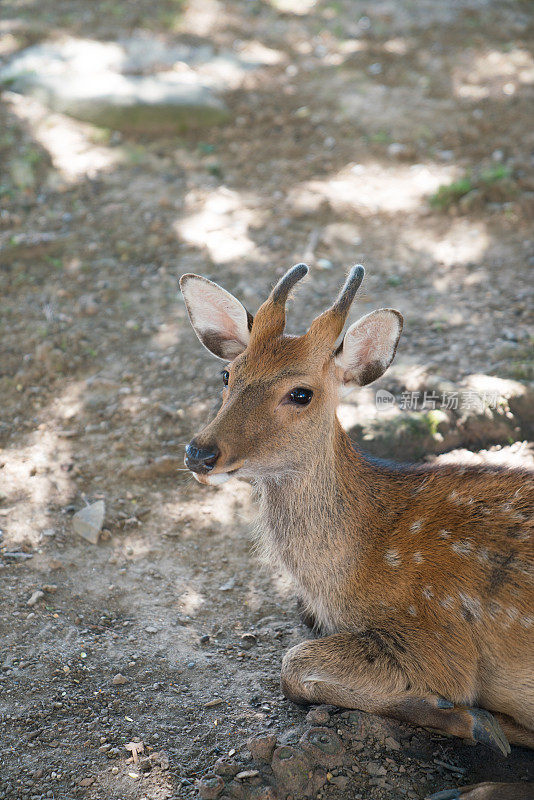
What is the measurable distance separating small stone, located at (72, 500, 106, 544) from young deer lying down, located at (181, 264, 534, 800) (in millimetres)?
1179

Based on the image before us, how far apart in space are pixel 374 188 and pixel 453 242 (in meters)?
1.16

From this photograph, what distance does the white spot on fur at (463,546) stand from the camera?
11.2 ft

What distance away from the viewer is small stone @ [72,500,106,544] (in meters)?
4.46

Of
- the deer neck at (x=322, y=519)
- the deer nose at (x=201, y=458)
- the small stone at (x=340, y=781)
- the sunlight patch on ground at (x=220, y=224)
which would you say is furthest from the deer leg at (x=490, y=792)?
the sunlight patch on ground at (x=220, y=224)

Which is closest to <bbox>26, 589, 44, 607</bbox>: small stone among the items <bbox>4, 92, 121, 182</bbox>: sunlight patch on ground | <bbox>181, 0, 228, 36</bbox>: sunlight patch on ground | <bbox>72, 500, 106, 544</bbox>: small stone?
<bbox>72, 500, 106, 544</bbox>: small stone

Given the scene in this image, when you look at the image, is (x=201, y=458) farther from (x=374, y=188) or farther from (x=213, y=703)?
(x=374, y=188)

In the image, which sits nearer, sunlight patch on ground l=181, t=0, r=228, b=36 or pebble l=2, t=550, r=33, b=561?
pebble l=2, t=550, r=33, b=561

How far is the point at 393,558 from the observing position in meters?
3.52

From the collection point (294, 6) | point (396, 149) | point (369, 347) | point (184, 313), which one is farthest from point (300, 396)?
point (294, 6)

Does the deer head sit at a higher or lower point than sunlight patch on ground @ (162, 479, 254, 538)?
higher

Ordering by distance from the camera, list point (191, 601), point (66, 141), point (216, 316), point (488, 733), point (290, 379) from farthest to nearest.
A: 1. point (66, 141)
2. point (191, 601)
3. point (216, 316)
4. point (290, 379)
5. point (488, 733)

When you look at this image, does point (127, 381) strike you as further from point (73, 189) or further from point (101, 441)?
point (73, 189)

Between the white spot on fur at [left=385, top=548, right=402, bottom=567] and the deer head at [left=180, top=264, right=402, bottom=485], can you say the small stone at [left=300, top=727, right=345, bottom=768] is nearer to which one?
the white spot on fur at [left=385, top=548, right=402, bottom=567]

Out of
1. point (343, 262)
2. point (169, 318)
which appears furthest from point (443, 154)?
point (169, 318)
